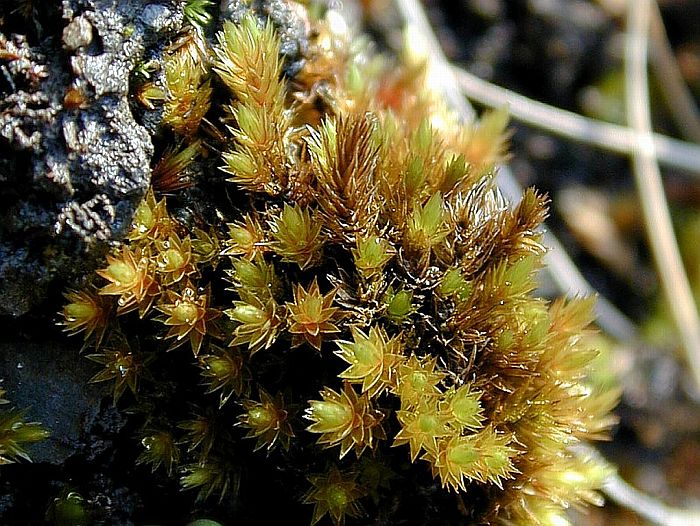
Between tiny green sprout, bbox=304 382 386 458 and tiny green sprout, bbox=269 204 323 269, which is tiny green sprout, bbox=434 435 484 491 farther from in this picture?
tiny green sprout, bbox=269 204 323 269

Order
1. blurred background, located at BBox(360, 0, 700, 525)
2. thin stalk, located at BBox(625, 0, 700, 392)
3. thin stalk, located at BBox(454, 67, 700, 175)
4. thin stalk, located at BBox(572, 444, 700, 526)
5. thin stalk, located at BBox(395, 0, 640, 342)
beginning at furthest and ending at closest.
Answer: thin stalk, located at BBox(625, 0, 700, 392) → blurred background, located at BBox(360, 0, 700, 525) → thin stalk, located at BBox(454, 67, 700, 175) → thin stalk, located at BBox(395, 0, 640, 342) → thin stalk, located at BBox(572, 444, 700, 526)

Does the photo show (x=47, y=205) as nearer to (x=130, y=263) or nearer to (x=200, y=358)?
(x=130, y=263)

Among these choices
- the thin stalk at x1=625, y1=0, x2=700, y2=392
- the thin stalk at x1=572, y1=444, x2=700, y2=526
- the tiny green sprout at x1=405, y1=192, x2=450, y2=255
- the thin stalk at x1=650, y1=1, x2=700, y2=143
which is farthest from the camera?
the thin stalk at x1=650, y1=1, x2=700, y2=143

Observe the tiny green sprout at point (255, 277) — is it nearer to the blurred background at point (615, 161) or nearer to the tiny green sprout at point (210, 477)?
the tiny green sprout at point (210, 477)

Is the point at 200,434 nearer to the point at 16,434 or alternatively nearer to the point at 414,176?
the point at 16,434

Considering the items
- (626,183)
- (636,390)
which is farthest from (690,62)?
(636,390)

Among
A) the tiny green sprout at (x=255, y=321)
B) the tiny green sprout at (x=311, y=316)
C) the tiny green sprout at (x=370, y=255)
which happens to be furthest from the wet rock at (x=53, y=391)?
the tiny green sprout at (x=370, y=255)

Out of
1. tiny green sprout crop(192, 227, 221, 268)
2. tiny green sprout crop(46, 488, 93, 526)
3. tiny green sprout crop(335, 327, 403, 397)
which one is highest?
tiny green sprout crop(192, 227, 221, 268)

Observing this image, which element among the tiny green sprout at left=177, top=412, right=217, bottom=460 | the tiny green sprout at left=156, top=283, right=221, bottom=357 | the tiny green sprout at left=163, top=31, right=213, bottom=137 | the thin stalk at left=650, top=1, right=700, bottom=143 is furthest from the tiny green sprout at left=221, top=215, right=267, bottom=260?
the thin stalk at left=650, top=1, right=700, bottom=143
